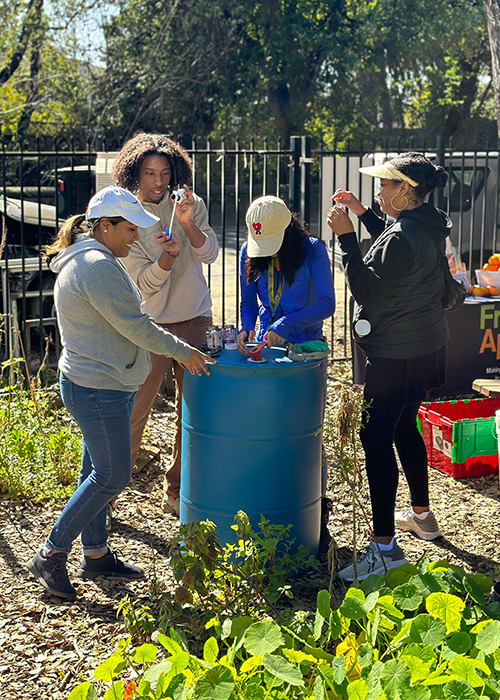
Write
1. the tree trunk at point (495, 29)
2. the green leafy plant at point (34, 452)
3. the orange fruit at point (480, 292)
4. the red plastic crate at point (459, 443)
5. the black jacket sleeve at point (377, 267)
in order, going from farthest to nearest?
1. the tree trunk at point (495, 29)
2. the orange fruit at point (480, 292)
3. the red plastic crate at point (459, 443)
4. the green leafy plant at point (34, 452)
5. the black jacket sleeve at point (377, 267)

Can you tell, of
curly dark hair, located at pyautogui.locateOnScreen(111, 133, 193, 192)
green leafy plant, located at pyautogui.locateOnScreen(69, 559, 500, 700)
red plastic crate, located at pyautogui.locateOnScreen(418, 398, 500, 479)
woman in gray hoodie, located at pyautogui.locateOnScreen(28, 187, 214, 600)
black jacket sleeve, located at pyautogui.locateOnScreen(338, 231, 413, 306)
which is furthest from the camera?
red plastic crate, located at pyautogui.locateOnScreen(418, 398, 500, 479)

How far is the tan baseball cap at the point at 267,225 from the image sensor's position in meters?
3.64

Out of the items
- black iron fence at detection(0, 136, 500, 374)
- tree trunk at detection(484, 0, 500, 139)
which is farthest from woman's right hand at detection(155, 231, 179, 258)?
tree trunk at detection(484, 0, 500, 139)

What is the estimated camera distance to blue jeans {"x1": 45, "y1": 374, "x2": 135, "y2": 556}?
3.39 m

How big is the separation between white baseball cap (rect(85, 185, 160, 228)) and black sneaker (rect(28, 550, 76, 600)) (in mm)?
1483

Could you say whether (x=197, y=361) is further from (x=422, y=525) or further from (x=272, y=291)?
(x=422, y=525)

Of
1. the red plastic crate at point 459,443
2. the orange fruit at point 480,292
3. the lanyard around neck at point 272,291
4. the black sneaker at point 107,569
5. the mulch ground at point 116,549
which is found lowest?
the mulch ground at point 116,549

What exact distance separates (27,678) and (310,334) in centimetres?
192

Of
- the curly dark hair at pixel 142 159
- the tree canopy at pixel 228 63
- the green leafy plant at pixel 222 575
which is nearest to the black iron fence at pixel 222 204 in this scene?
the curly dark hair at pixel 142 159

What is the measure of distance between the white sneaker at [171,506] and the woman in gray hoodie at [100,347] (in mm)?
998

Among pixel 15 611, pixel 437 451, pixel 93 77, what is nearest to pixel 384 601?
pixel 15 611

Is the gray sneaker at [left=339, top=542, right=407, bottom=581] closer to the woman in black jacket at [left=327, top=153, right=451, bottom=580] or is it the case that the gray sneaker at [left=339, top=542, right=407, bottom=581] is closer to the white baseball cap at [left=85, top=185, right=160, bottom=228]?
the woman in black jacket at [left=327, top=153, right=451, bottom=580]

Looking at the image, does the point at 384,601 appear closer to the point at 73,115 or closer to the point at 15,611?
the point at 15,611

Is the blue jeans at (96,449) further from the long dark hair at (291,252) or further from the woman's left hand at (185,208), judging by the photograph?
the woman's left hand at (185,208)
